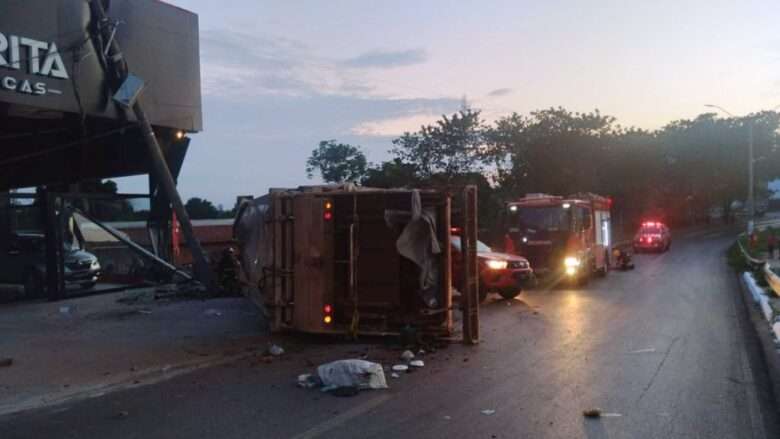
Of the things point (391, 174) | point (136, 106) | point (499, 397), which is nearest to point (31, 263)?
point (136, 106)

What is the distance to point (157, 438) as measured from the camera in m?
6.78

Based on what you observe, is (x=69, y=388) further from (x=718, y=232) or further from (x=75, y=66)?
(x=718, y=232)

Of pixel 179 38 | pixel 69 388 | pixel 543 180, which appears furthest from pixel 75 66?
pixel 543 180

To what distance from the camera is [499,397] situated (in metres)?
8.23

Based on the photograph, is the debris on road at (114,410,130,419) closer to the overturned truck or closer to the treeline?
the overturned truck

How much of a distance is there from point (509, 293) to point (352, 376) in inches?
415

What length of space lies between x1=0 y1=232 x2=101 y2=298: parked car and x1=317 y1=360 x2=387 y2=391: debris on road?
12428 mm

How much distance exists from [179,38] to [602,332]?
1245cm

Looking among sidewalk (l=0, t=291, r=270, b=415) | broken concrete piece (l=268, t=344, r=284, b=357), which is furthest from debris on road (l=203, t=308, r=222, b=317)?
broken concrete piece (l=268, t=344, r=284, b=357)

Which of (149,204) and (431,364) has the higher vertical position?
(149,204)

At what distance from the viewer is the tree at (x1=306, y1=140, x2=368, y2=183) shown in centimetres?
4656

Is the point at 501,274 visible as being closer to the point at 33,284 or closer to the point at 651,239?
the point at 33,284

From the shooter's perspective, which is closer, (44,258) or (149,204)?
(44,258)

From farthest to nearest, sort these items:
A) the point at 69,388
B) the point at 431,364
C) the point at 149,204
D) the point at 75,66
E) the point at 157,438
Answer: the point at 149,204, the point at 75,66, the point at 431,364, the point at 69,388, the point at 157,438
